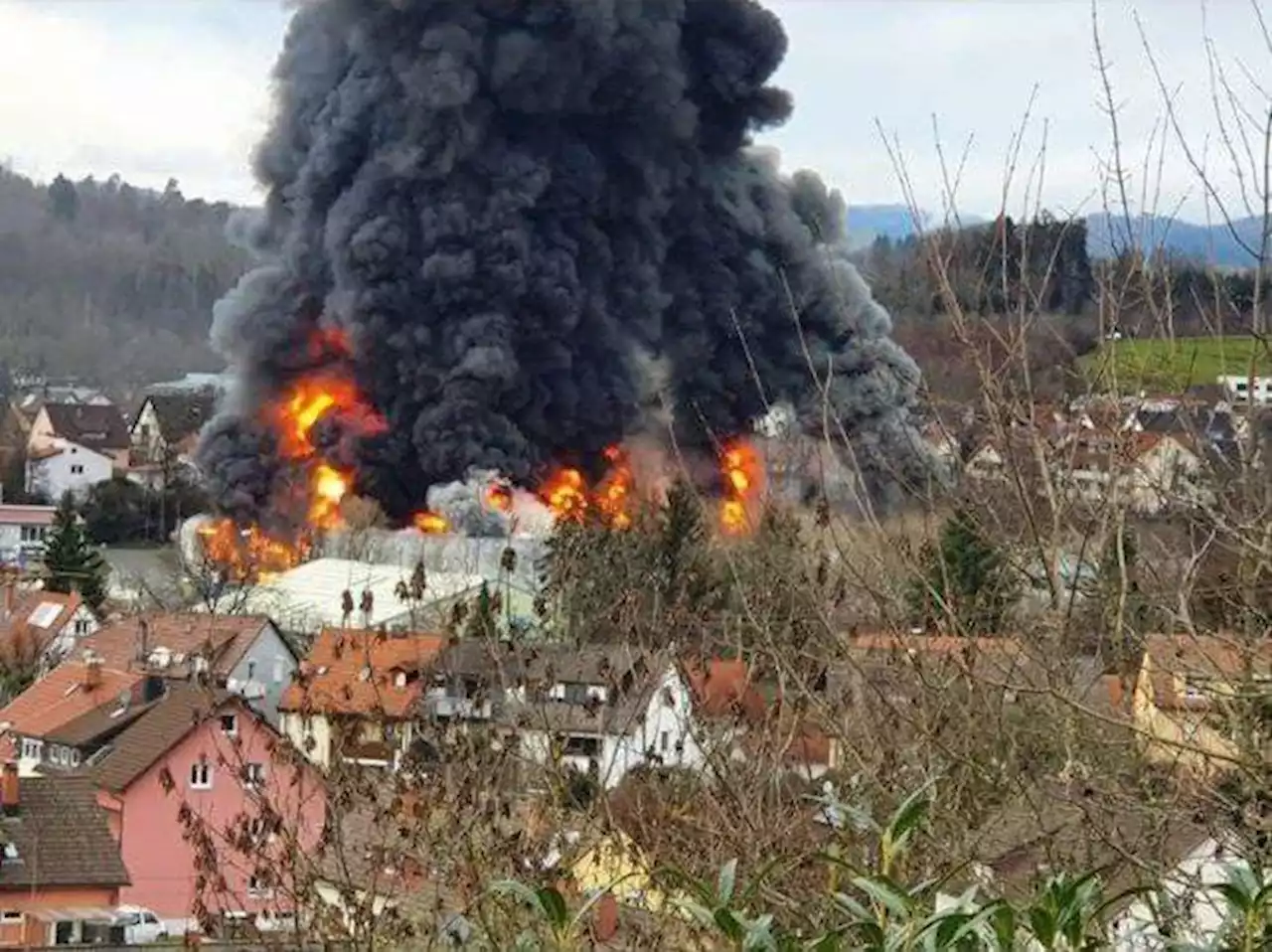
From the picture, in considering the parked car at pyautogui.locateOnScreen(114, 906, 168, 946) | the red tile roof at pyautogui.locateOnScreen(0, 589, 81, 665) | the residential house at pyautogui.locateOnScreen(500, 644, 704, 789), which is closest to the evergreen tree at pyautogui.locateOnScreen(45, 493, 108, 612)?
the red tile roof at pyautogui.locateOnScreen(0, 589, 81, 665)

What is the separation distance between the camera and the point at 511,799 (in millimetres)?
6922

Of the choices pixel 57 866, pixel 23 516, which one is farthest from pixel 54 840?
pixel 23 516

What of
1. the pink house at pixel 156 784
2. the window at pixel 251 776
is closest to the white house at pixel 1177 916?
the window at pixel 251 776

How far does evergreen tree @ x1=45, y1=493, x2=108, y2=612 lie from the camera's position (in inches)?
1470

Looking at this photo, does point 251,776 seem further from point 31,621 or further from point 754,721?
point 31,621

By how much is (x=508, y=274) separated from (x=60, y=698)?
19728 mm

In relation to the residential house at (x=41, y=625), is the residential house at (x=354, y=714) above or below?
above

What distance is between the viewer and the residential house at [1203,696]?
4750 millimetres

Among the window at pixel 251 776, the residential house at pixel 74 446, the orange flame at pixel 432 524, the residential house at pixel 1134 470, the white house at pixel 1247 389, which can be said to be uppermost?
the white house at pixel 1247 389

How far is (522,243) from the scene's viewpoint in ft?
148

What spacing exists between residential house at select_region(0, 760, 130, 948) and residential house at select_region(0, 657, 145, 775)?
4.77 meters

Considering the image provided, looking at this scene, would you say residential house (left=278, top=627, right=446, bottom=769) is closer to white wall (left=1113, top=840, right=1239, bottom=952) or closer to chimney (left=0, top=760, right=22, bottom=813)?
white wall (left=1113, top=840, right=1239, bottom=952)

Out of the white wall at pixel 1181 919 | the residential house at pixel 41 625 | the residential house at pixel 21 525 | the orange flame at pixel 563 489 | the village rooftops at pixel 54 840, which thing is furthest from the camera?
the residential house at pixel 21 525

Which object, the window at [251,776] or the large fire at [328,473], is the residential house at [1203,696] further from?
the large fire at [328,473]
